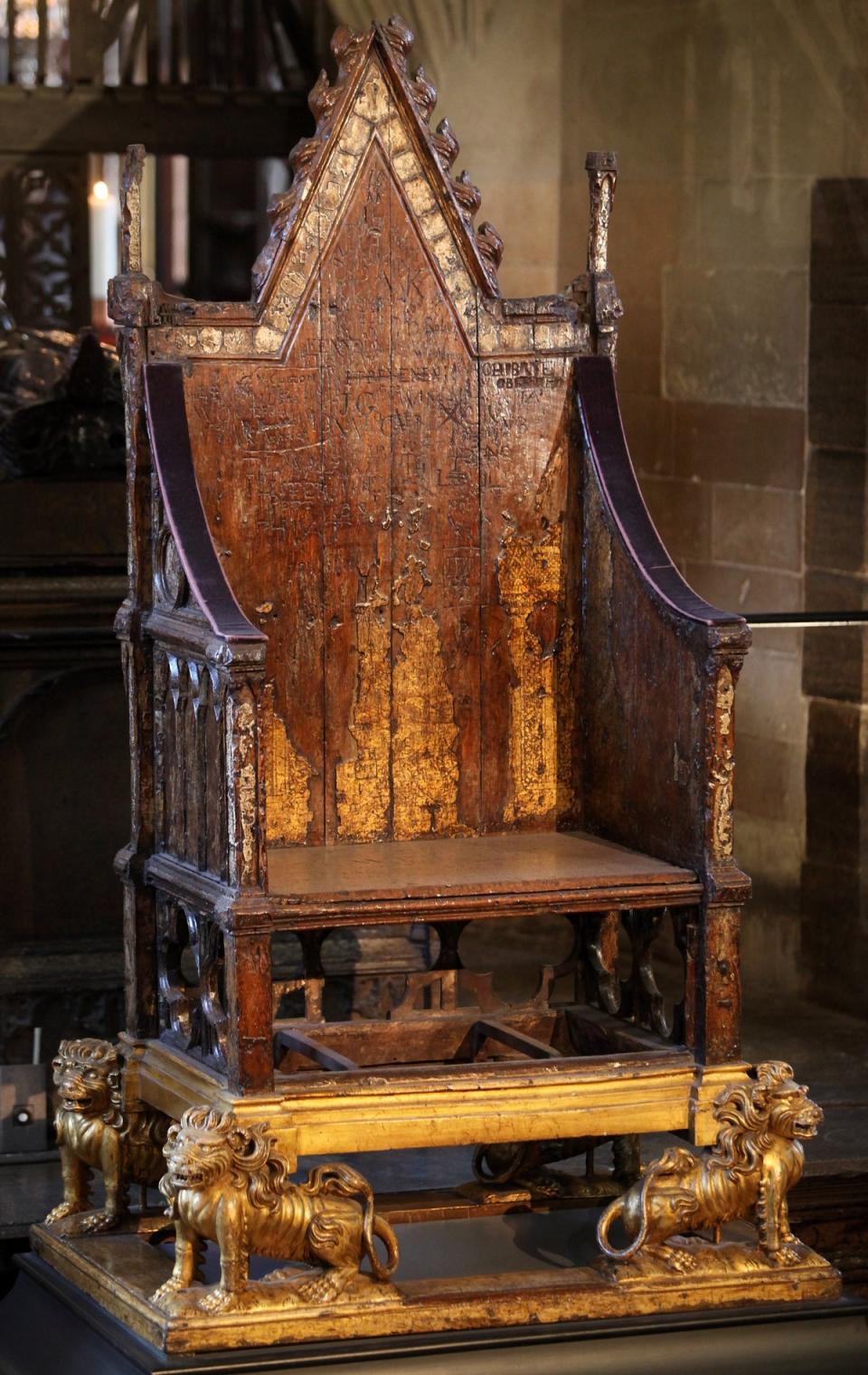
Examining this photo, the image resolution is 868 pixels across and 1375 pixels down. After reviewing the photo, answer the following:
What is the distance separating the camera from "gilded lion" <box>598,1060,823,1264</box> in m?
3.78

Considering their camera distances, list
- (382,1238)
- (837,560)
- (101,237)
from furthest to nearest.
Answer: (101,237) < (837,560) < (382,1238)

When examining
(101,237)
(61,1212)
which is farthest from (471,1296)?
(101,237)

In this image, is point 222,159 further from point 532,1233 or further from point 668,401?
point 532,1233

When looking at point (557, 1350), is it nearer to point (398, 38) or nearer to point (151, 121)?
point (398, 38)

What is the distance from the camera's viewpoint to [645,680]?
4.09 m

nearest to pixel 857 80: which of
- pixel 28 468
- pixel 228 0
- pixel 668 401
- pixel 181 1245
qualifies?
pixel 668 401

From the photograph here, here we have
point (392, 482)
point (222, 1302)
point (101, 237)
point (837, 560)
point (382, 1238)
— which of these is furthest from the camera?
point (101, 237)

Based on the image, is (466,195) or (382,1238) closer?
(382,1238)

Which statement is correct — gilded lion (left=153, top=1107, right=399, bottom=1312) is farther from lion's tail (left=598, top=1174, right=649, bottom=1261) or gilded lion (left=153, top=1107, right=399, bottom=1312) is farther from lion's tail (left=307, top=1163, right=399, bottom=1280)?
lion's tail (left=598, top=1174, right=649, bottom=1261)

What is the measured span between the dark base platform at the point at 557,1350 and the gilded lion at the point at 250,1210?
9cm

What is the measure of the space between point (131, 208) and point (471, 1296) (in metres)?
1.60

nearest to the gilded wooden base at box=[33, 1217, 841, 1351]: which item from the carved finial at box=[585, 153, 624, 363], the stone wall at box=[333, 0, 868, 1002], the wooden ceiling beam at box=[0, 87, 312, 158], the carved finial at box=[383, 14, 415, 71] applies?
the carved finial at box=[585, 153, 624, 363]

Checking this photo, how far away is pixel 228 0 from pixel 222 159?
393 mm

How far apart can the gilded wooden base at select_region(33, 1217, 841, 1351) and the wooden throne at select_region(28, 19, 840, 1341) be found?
199mm
